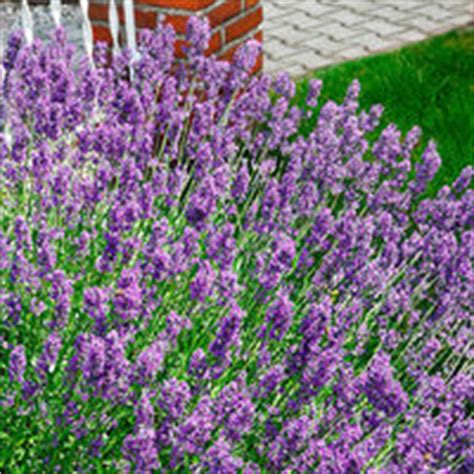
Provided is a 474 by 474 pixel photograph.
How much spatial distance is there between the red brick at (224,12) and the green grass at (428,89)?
1.05 m

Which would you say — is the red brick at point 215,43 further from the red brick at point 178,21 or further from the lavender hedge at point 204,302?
the lavender hedge at point 204,302

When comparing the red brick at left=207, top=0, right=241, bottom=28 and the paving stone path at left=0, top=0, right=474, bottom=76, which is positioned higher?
the red brick at left=207, top=0, right=241, bottom=28

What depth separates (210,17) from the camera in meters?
4.00

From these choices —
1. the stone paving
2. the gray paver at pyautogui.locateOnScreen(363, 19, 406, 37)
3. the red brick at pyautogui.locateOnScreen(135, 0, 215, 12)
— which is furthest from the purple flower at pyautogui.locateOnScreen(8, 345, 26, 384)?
the gray paver at pyautogui.locateOnScreen(363, 19, 406, 37)

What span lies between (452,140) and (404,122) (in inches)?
13.4

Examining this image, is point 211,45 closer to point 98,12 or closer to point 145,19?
point 145,19

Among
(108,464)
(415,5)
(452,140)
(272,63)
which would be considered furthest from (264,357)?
(415,5)

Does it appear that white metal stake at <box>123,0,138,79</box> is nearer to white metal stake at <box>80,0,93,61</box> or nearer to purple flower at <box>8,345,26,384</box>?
white metal stake at <box>80,0,93,61</box>

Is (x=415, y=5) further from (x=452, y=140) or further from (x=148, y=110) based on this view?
(x=148, y=110)

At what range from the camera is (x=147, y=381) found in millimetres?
1914

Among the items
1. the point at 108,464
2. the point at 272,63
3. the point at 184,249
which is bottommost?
the point at 272,63

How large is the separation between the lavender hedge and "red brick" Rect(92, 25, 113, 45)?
0.82m

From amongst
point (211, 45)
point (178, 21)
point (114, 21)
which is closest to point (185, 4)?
point (178, 21)

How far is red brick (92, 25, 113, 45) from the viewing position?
4.25 meters
